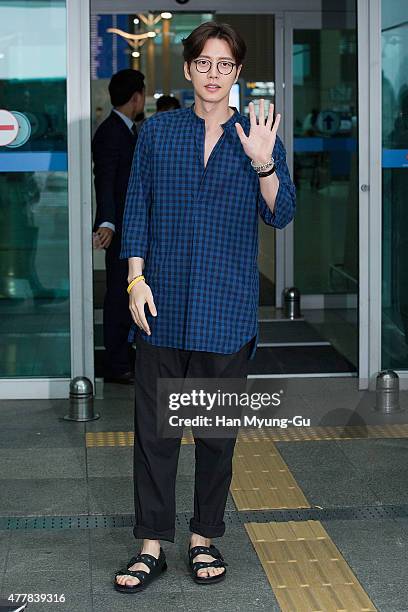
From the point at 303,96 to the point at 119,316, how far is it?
420 centimetres

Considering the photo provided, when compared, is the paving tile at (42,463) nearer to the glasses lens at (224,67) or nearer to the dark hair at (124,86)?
the glasses lens at (224,67)

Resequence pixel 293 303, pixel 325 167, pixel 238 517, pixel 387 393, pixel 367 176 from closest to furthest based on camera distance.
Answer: pixel 238 517, pixel 387 393, pixel 367 176, pixel 293 303, pixel 325 167

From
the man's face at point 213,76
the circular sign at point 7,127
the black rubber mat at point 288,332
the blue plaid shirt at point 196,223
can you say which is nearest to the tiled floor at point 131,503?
the blue plaid shirt at point 196,223

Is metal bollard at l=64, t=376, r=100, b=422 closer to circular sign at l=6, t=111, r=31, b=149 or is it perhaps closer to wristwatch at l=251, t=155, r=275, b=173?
circular sign at l=6, t=111, r=31, b=149

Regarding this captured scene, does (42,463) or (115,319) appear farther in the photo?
(115,319)

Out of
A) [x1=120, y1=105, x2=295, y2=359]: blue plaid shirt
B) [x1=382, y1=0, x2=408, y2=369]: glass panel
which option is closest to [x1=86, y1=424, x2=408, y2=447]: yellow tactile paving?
[x1=382, y1=0, x2=408, y2=369]: glass panel

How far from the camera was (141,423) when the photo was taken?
435 cm

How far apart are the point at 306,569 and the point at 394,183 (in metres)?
3.66

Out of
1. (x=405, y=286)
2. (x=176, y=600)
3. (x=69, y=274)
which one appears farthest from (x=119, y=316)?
(x=176, y=600)

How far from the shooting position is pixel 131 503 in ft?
17.5

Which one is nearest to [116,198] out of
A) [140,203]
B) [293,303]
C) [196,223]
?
[293,303]

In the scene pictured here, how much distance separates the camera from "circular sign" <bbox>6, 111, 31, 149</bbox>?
7191 millimetres

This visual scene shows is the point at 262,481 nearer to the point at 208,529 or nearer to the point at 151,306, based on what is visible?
the point at 208,529

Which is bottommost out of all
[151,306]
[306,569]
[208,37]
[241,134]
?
[306,569]
